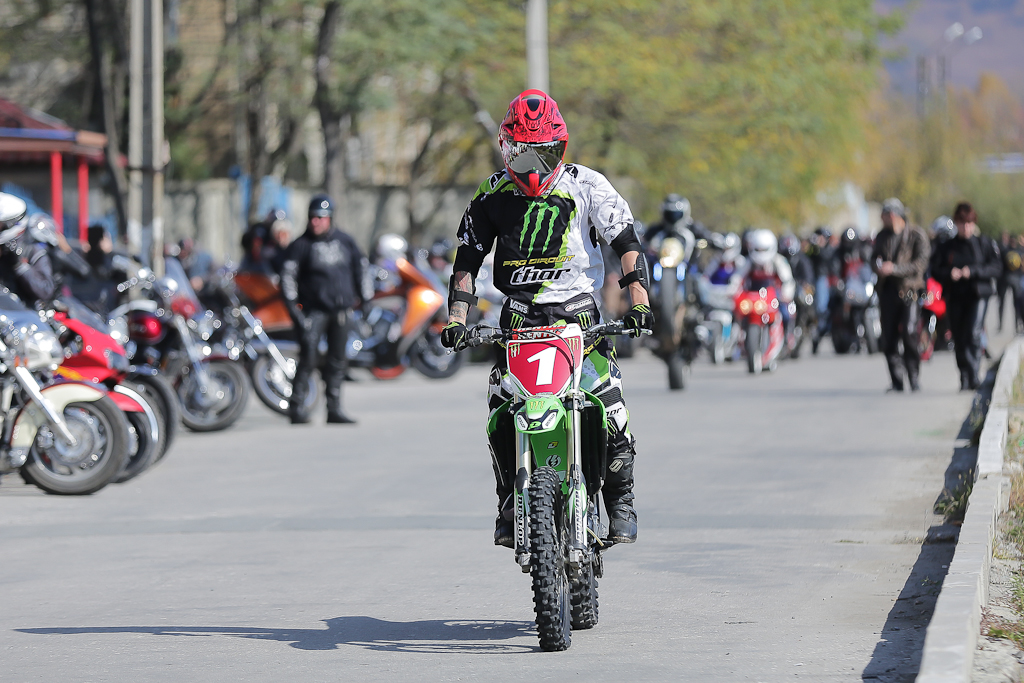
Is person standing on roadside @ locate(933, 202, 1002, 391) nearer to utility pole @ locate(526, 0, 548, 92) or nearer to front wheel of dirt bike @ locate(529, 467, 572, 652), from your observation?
utility pole @ locate(526, 0, 548, 92)

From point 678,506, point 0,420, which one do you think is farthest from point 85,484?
point 678,506

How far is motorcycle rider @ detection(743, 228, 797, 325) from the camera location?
2088 centimetres

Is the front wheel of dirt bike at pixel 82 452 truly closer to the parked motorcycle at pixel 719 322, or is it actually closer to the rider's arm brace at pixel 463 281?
the rider's arm brace at pixel 463 281

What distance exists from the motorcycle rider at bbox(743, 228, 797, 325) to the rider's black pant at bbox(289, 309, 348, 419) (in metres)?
7.27

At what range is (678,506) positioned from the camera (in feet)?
31.8

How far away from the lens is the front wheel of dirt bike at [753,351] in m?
20.2

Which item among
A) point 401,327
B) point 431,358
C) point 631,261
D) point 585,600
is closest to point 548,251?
point 631,261

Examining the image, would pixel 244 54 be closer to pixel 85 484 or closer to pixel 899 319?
pixel 899 319

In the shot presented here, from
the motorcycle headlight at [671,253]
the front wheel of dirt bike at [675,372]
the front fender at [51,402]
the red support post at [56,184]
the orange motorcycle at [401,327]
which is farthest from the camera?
the red support post at [56,184]

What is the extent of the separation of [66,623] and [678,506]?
395 centimetres

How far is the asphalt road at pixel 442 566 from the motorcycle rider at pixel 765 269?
690 centimetres


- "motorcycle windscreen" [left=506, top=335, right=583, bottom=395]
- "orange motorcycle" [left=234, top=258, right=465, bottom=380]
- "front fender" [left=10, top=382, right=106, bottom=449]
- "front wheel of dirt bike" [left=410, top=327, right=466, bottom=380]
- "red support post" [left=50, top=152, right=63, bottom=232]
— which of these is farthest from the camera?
"red support post" [left=50, top=152, right=63, bottom=232]

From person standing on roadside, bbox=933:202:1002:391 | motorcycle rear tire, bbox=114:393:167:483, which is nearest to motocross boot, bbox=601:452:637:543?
motorcycle rear tire, bbox=114:393:167:483

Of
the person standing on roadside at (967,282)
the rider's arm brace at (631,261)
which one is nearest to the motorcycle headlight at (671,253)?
the person standing on roadside at (967,282)
